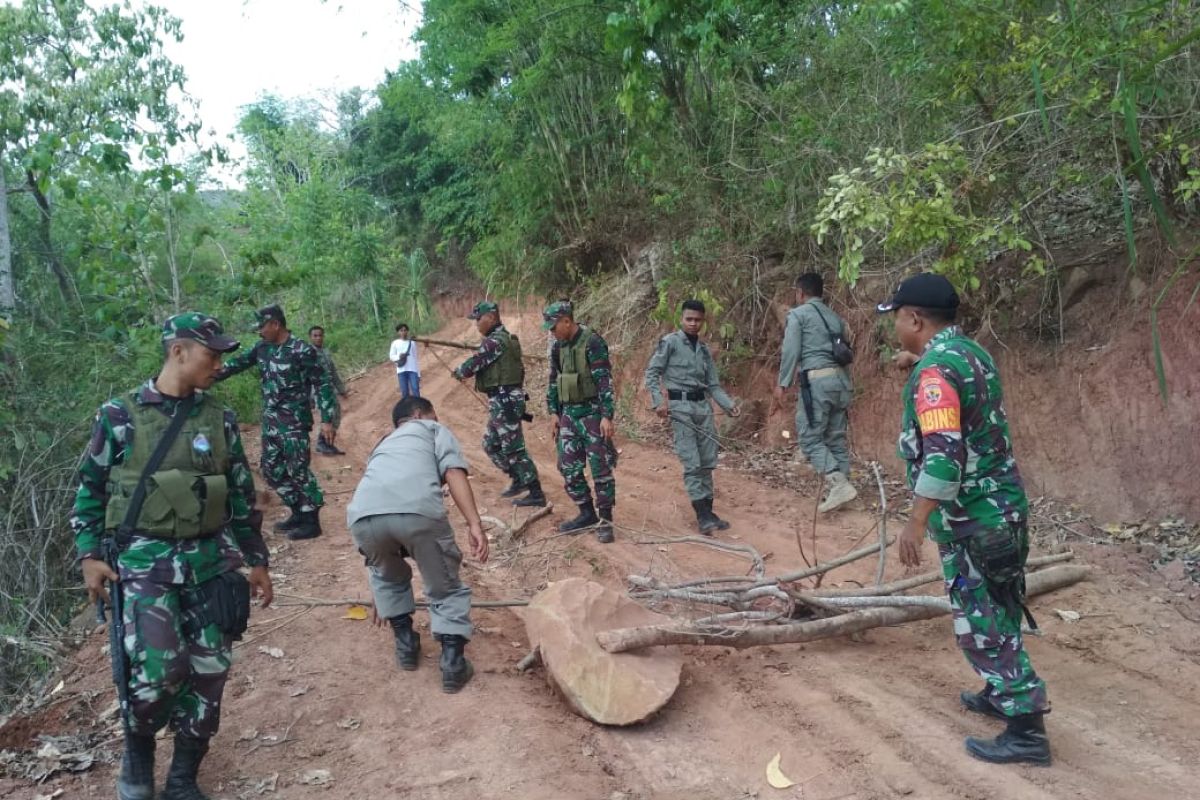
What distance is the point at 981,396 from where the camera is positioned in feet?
10.2

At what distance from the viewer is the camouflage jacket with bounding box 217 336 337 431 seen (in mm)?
6574

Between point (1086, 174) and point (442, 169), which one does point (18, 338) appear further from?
point (442, 169)

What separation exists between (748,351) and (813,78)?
3252 mm

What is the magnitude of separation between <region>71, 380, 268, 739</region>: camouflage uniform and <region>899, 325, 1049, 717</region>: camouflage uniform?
2.85 meters

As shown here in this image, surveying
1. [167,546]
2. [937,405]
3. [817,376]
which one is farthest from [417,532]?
[817,376]

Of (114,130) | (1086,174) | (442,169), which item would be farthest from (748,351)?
(442,169)

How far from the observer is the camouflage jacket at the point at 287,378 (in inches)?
259

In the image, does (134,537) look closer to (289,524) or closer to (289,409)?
(289,409)

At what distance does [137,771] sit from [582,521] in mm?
4055

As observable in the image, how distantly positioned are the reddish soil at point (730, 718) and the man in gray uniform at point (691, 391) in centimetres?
166

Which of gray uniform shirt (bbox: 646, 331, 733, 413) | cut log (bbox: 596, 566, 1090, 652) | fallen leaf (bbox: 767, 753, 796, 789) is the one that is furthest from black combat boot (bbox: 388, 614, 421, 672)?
gray uniform shirt (bbox: 646, 331, 733, 413)

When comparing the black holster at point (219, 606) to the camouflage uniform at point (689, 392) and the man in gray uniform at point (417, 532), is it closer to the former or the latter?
the man in gray uniform at point (417, 532)

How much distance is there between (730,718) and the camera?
3654 mm

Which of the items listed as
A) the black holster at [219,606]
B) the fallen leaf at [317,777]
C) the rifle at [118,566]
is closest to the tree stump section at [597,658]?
the fallen leaf at [317,777]
